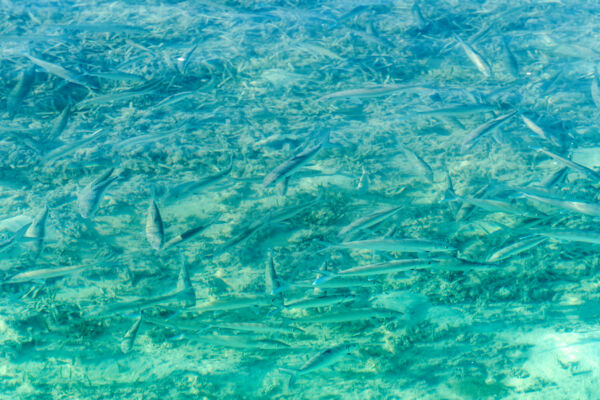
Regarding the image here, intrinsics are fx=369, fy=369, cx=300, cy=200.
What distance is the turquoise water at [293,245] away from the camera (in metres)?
3.05

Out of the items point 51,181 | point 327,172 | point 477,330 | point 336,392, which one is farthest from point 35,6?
point 477,330

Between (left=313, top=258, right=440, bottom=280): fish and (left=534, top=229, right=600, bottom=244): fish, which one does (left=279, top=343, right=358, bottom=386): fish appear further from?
(left=534, top=229, right=600, bottom=244): fish

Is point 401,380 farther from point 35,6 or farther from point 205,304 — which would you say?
point 35,6

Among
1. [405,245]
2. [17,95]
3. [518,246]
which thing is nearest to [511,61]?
[518,246]

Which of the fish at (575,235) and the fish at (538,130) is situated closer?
the fish at (575,235)

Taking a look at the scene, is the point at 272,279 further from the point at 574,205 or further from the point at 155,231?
the point at 574,205

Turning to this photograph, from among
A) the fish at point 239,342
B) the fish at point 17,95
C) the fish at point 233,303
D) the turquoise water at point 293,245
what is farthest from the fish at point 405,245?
the fish at point 17,95

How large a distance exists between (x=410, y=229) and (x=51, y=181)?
3838 millimetres

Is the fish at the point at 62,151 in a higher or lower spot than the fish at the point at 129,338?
higher

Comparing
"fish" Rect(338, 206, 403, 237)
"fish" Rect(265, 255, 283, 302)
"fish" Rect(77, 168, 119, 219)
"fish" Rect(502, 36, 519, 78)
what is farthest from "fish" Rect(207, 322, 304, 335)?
"fish" Rect(502, 36, 519, 78)

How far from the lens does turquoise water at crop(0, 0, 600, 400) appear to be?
3.05 m

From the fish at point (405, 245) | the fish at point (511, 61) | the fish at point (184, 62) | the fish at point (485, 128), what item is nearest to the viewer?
the fish at point (405, 245)

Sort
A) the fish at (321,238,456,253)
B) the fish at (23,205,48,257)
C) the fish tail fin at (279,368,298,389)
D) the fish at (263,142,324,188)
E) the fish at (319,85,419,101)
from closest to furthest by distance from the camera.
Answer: the fish at (321,238,456,253) < the fish tail fin at (279,368,298,389) < the fish at (23,205,48,257) < the fish at (263,142,324,188) < the fish at (319,85,419,101)

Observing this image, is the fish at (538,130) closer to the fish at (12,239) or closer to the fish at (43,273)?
the fish at (43,273)
